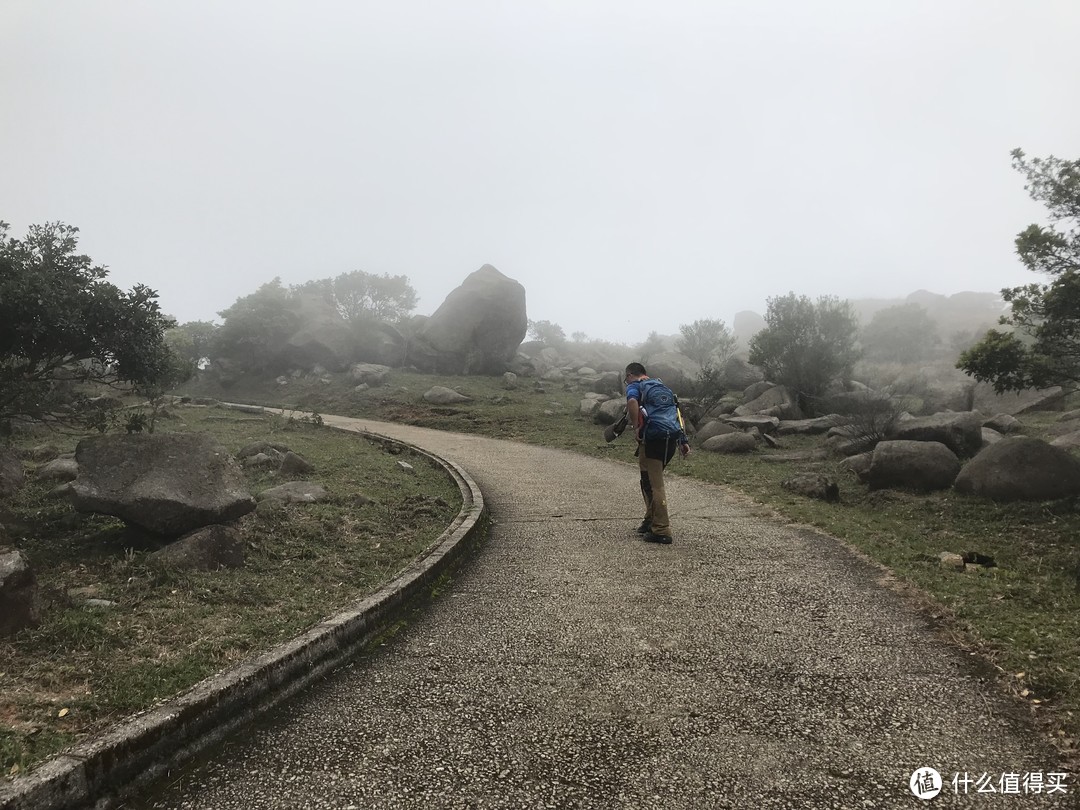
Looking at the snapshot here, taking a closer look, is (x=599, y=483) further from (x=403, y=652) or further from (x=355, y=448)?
(x=403, y=652)

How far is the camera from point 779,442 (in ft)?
55.3

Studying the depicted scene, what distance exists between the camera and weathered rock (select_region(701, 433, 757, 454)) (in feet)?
51.4

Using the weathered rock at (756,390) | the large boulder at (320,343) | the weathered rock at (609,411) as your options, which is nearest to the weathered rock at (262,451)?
the weathered rock at (609,411)

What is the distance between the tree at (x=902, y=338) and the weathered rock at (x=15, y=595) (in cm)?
5697

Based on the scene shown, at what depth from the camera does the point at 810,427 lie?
18312 mm

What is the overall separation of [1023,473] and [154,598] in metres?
11.1

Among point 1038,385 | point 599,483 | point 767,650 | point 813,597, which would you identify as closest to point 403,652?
point 767,650

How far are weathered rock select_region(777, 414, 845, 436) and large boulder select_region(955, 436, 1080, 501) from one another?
27.9 ft

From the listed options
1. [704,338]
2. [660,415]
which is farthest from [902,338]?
[660,415]

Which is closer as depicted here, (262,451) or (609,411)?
(262,451)

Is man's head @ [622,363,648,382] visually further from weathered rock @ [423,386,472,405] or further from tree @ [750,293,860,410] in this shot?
weathered rock @ [423,386,472,405]

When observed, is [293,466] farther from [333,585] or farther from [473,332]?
[473,332]

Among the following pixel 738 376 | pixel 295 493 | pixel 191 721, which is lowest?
pixel 191 721

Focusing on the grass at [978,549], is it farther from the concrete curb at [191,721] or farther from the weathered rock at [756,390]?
the weathered rock at [756,390]
